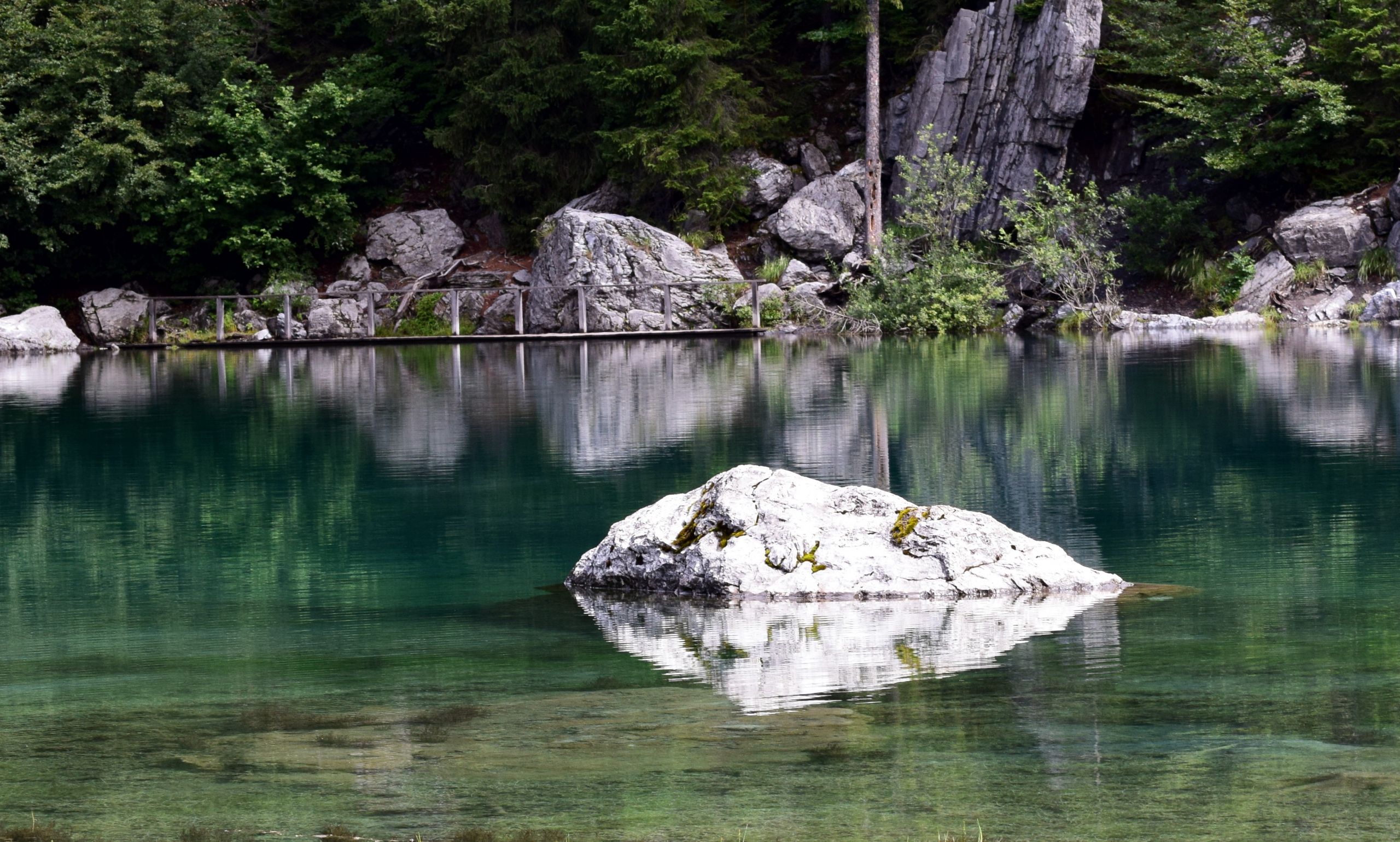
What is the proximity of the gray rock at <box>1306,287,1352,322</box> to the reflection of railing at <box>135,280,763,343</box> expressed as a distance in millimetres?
12592

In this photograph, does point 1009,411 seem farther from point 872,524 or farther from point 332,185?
point 332,185

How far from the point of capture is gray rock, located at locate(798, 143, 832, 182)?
4044cm

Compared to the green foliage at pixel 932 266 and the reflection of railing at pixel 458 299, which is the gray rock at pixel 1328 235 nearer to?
the green foliage at pixel 932 266

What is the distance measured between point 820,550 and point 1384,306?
26.5m

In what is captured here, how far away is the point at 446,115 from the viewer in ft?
144

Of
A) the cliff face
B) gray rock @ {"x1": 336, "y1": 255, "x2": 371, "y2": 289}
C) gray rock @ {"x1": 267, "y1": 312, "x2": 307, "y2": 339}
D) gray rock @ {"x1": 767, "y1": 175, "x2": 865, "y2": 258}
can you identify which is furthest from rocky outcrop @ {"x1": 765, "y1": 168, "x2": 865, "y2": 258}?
gray rock @ {"x1": 267, "y1": 312, "x2": 307, "y2": 339}

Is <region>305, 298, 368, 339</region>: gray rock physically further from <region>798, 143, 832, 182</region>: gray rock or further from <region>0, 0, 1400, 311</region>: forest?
<region>798, 143, 832, 182</region>: gray rock

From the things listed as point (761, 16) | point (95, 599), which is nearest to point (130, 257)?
point (761, 16)

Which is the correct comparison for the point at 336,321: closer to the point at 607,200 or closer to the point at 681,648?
the point at 607,200

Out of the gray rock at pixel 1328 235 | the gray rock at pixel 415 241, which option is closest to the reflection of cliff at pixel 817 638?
the gray rock at pixel 1328 235

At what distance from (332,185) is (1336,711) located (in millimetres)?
38626

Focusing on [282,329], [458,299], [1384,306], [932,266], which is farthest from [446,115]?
[1384,306]

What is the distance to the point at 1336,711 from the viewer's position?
4965 mm

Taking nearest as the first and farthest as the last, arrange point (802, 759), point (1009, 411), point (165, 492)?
point (802, 759) → point (165, 492) → point (1009, 411)
